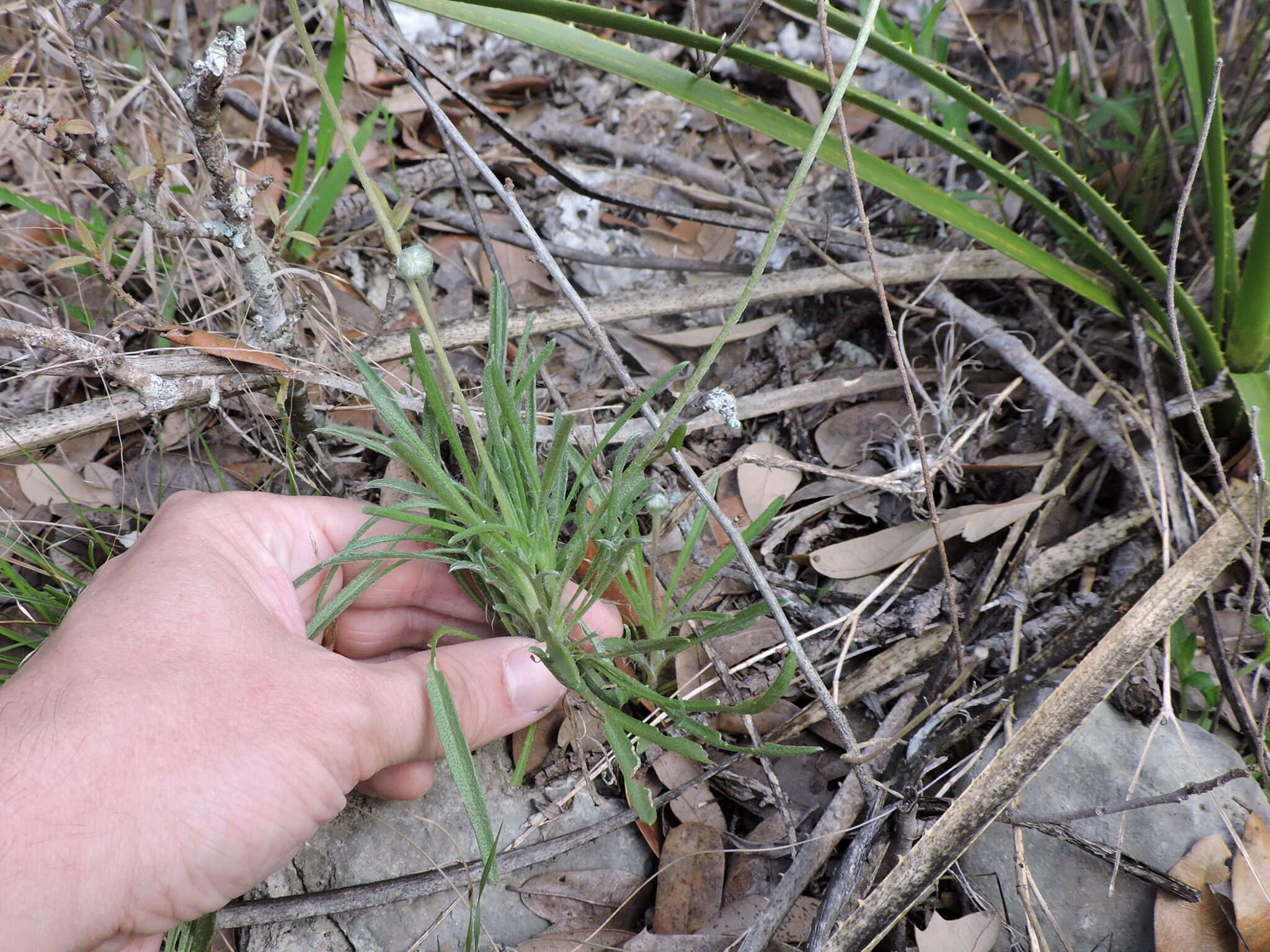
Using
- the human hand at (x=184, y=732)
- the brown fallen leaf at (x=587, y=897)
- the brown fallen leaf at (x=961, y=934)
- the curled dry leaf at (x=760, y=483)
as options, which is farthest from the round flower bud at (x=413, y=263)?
the brown fallen leaf at (x=961, y=934)

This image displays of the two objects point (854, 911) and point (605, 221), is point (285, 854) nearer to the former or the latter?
point (854, 911)

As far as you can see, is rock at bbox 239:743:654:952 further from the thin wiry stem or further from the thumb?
the thin wiry stem

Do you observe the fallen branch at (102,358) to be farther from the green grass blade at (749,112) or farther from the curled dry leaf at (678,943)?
the curled dry leaf at (678,943)

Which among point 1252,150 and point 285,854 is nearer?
point 285,854

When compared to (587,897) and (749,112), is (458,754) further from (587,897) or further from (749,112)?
(749,112)

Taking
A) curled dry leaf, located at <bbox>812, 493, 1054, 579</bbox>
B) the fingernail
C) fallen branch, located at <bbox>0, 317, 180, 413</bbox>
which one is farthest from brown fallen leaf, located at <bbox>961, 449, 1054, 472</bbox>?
fallen branch, located at <bbox>0, 317, 180, 413</bbox>

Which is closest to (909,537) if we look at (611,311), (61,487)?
(611,311)

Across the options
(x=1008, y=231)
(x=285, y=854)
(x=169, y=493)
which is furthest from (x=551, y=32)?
(x=285, y=854)
